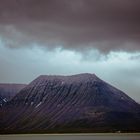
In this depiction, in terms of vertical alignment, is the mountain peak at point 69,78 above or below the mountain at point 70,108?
above

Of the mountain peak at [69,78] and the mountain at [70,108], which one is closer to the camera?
the mountain at [70,108]

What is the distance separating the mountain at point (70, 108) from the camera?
154000mm

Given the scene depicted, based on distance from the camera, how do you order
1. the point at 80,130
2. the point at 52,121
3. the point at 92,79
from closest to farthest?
the point at 80,130
the point at 52,121
the point at 92,79

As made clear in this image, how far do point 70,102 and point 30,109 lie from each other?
1961 cm

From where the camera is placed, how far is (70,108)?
168 meters

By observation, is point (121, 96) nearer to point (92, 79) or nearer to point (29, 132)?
point (92, 79)

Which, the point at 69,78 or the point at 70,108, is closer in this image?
the point at 70,108

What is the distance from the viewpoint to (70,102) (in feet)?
588

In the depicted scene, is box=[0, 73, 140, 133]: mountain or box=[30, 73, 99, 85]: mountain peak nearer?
box=[0, 73, 140, 133]: mountain

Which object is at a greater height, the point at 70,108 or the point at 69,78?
the point at 69,78

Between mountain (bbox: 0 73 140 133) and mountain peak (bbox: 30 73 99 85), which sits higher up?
mountain peak (bbox: 30 73 99 85)

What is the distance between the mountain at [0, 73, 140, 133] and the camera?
505 feet

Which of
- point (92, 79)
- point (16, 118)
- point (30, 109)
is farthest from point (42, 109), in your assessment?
point (92, 79)

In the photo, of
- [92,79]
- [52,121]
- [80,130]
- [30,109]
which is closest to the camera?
[80,130]
